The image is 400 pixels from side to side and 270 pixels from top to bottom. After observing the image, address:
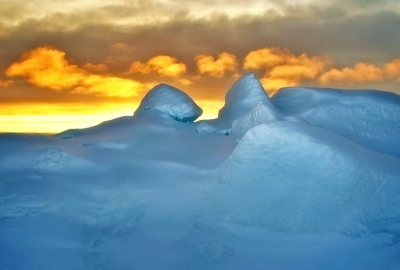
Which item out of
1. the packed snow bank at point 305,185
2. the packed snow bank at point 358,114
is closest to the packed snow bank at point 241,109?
the packed snow bank at point 358,114

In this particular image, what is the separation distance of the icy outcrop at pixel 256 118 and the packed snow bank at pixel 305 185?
168 cm

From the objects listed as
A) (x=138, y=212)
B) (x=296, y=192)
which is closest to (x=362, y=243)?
(x=296, y=192)

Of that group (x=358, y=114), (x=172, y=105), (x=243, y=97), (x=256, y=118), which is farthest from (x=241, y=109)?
(x=358, y=114)

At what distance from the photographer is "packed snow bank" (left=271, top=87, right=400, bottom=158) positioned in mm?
10422

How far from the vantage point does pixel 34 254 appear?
5730 millimetres

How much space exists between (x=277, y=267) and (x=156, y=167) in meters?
3.53

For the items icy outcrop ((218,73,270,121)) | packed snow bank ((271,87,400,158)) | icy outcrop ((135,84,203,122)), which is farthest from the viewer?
icy outcrop ((135,84,203,122))

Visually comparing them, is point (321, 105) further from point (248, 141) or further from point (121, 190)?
point (121, 190)

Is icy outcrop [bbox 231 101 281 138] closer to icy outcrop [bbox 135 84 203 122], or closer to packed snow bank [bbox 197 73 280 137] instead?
packed snow bank [bbox 197 73 280 137]

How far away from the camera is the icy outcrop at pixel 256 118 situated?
897 centimetres

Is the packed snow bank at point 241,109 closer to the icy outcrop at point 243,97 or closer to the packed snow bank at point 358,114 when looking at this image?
the icy outcrop at point 243,97

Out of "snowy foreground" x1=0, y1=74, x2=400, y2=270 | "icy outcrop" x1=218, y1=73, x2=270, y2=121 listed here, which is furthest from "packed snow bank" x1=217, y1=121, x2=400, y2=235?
"icy outcrop" x1=218, y1=73, x2=270, y2=121

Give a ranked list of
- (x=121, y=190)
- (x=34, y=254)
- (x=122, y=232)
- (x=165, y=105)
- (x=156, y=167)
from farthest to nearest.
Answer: (x=165, y=105), (x=156, y=167), (x=121, y=190), (x=122, y=232), (x=34, y=254)

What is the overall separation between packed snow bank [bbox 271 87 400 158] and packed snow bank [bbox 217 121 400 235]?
325 cm
